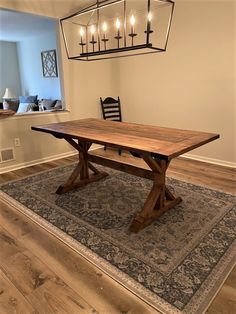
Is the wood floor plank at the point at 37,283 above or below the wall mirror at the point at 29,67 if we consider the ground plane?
below

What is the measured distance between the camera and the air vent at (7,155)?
3575mm

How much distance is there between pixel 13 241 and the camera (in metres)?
2.05

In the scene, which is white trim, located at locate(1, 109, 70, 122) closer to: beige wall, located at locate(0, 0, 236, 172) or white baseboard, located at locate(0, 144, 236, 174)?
beige wall, located at locate(0, 0, 236, 172)

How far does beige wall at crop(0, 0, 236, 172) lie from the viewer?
11.0 ft

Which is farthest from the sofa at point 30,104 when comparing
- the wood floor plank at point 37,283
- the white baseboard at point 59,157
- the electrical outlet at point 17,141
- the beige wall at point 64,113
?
the wood floor plank at point 37,283

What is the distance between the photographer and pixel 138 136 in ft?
7.61

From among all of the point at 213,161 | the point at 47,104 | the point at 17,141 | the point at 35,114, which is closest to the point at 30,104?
the point at 47,104

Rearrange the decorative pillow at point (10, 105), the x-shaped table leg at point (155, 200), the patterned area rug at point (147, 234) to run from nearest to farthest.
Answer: the patterned area rug at point (147, 234) → the x-shaped table leg at point (155, 200) → the decorative pillow at point (10, 105)

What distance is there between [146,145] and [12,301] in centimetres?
134

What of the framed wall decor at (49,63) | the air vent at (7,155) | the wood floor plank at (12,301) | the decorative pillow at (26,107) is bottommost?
the wood floor plank at (12,301)

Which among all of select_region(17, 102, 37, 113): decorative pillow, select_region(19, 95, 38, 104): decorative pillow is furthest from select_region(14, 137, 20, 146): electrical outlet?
select_region(19, 95, 38, 104): decorative pillow

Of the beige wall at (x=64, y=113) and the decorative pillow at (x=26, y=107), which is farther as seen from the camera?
the decorative pillow at (x=26, y=107)

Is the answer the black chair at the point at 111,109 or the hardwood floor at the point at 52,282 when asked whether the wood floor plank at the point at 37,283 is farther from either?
the black chair at the point at 111,109

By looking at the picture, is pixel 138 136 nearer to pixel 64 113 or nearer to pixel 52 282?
pixel 52 282
